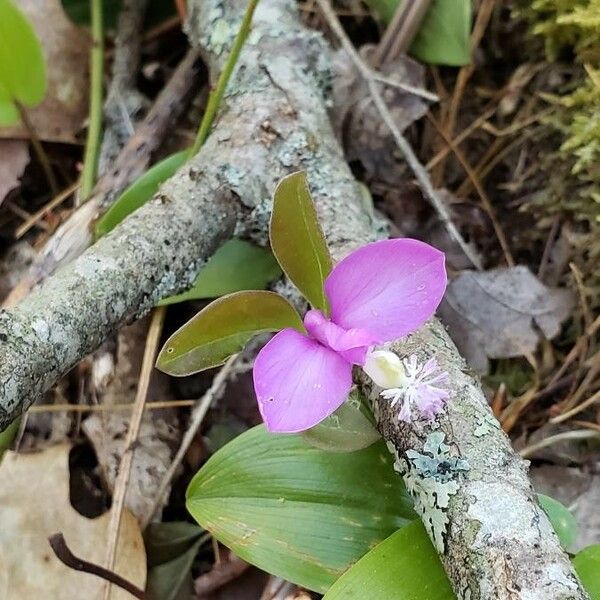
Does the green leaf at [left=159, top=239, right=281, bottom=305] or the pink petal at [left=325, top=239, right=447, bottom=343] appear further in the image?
the green leaf at [left=159, top=239, right=281, bottom=305]

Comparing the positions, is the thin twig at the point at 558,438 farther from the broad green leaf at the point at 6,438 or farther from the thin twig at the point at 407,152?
the broad green leaf at the point at 6,438

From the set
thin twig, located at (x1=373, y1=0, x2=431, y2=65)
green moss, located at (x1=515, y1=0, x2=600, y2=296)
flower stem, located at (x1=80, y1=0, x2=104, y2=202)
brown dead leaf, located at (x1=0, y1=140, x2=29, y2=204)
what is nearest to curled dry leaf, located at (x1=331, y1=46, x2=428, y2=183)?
thin twig, located at (x1=373, y1=0, x2=431, y2=65)

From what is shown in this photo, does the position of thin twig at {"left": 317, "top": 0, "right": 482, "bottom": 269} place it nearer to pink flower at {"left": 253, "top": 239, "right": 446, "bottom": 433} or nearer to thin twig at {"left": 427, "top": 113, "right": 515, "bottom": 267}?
thin twig at {"left": 427, "top": 113, "right": 515, "bottom": 267}

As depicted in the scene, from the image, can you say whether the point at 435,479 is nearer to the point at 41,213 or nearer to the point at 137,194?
the point at 137,194

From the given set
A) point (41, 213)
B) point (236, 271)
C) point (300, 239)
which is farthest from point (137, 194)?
point (300, 239)

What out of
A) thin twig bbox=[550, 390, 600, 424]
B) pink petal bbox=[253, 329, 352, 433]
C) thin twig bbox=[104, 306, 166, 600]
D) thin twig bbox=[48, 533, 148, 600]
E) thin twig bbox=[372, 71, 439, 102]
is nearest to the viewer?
pink petal bbox=[253, 329, 352, 433]

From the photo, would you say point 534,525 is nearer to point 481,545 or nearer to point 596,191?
point 481,545
